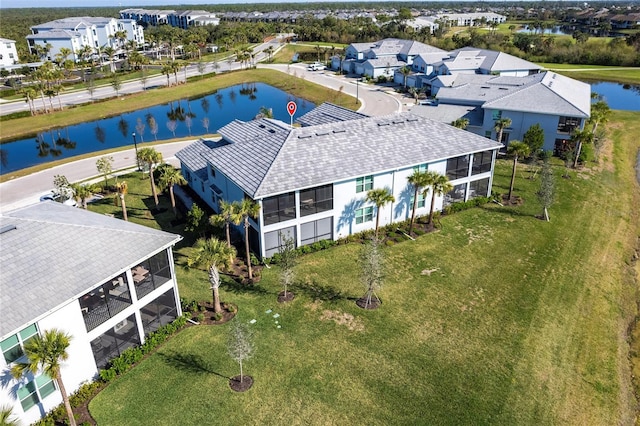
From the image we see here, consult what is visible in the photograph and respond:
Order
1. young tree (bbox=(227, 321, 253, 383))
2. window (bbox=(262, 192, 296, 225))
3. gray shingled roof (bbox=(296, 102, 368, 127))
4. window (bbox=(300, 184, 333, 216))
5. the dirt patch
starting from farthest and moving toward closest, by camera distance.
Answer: gray shingled roof (bbox=(296, 102, 368, 127)) < window (bbox=(300, 184, 333, 216)) < window (bbox=(262, 192, 296, 225)) < the dirt patch < young tree (bbox=(227, 321, 253, 383))

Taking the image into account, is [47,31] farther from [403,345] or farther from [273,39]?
[403,345]

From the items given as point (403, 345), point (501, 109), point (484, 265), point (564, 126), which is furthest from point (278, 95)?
point (403, 345)

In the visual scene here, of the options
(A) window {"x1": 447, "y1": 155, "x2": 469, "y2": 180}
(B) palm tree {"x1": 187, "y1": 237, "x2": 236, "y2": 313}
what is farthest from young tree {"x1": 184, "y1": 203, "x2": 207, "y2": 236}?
(A) window {"x1": 447, "y1": 155, "x2": 469, "y2": 180}

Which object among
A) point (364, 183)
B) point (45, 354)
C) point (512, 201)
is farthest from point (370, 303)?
point (512, 201)

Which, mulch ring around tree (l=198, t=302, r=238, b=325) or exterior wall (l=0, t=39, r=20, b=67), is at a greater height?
exterior wall (l=0, t=39, r=20, b=67)

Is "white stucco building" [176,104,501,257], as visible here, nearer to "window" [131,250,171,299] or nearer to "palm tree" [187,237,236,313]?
"palm tree" [187,237,236,313]

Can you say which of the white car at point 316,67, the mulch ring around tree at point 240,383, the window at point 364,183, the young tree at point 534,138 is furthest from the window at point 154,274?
the white car at point 316,67

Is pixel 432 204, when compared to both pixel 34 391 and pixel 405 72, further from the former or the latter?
pixel 405 72
